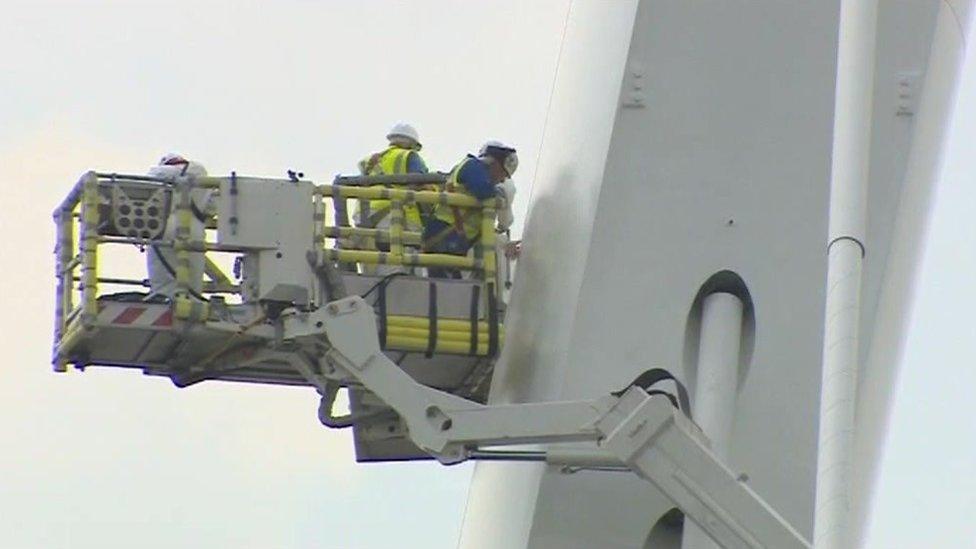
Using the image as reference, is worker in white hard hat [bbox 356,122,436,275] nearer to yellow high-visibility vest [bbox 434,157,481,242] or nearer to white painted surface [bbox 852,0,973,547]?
yellow high-visibility vest [bbox 434,157,481,242]

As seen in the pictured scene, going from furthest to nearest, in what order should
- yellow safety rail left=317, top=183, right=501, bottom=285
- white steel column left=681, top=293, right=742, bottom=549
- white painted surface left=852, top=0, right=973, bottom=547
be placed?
yellow safety rail left=317, top=183, right=501, bottom=285 < white painted surface left=852, top=0, right=973, bottom=547 < white steel column left=681, top=293, right=742, bottom=549

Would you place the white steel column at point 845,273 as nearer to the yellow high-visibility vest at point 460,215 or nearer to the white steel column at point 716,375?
the white steel column at point 716,375

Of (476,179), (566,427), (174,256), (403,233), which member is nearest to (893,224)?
(566,427)

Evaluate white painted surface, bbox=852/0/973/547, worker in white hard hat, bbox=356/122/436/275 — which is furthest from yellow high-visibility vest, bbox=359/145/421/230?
white painted surface, bbox=852/0/973/547

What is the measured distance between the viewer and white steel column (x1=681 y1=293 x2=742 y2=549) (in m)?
17.0

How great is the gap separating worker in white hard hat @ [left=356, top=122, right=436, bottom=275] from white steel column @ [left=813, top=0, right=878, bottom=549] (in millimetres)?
4055

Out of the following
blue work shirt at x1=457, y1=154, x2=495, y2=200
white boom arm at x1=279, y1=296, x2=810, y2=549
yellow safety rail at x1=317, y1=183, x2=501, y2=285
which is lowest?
white boom arm at x1=279, y1=296, x2=810, y2=549

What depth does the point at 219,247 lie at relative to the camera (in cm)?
1773

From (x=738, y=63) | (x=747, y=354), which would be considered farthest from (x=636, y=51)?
(x=747, y=354)

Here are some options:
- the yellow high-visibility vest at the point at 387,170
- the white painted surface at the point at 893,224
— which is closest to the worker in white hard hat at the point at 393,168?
the yellow high-visibility vest at the point at 387,170

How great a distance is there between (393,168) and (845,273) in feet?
16.8

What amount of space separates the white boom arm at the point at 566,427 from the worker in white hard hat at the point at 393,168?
2.87ft

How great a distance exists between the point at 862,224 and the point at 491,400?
4589 mm

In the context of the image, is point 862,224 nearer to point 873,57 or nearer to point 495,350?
point 873,57
